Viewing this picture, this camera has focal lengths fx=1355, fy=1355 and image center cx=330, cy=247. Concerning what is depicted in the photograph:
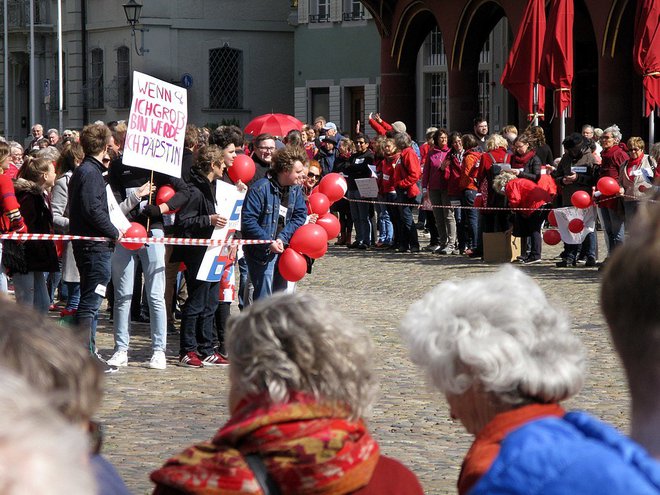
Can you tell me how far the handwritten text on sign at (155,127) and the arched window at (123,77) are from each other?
3554 cm

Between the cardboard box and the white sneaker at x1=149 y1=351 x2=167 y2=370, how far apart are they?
9.44m

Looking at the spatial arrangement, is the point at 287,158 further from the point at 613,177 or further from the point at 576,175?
the point at 576,175

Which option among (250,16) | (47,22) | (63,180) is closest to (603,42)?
(63,180)

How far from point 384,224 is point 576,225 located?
15.6 feet

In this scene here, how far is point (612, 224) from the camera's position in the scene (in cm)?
1778

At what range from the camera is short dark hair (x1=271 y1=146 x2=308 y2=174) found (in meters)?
10.2

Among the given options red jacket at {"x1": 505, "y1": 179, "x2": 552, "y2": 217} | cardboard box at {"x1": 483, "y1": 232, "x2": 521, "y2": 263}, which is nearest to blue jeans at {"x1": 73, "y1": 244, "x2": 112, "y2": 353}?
red jacket at {"x1": 505, "y1": 179, "x2": 552, "y2": 217}

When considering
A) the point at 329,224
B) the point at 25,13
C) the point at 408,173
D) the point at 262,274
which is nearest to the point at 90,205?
the point at 262,274

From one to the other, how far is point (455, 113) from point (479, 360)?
91.4 ft

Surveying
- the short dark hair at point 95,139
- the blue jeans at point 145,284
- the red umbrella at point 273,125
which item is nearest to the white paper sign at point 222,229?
the blue jeans at point 145,284

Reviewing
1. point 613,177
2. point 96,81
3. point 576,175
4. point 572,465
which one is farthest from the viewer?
point 96,81

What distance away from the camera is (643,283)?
6.64 feet

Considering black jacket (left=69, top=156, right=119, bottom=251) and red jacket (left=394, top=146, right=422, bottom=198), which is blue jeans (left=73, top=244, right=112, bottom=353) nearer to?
black jacket (left=69, top=156, right=119, bottom=251)

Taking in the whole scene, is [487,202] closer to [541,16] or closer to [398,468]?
[541,16]
